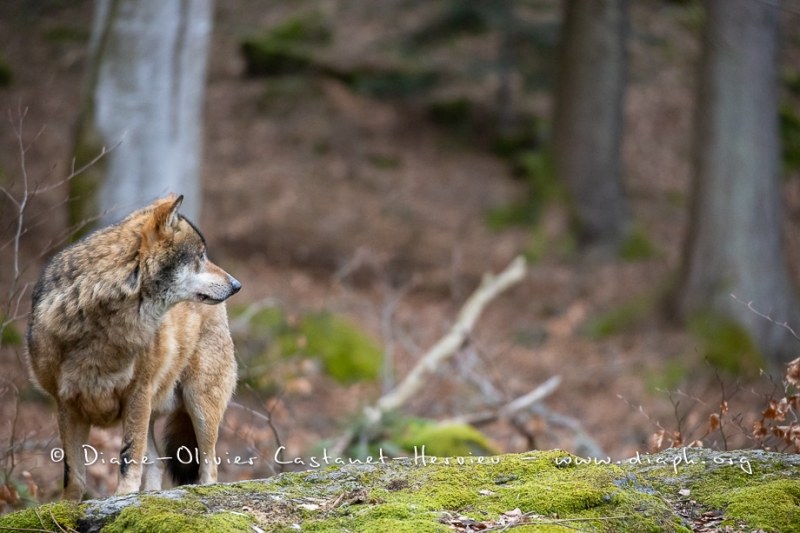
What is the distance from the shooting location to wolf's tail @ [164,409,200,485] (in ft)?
20.5

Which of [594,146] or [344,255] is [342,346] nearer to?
[344,255]

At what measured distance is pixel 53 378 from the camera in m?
5.50

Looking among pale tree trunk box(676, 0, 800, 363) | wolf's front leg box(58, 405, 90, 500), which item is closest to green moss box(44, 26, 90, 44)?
pale tree trunk box(676, 0, 800, 363)

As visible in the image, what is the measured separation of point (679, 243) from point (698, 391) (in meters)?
6.64

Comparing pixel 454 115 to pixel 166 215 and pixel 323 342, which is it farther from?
pixel 166 215

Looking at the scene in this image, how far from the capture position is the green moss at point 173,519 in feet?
13.5

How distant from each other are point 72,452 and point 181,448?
926 mm

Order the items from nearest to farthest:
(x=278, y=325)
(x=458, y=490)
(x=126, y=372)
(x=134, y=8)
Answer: (x=458, y=490) < (x=126, y=372) < (x=134, y=8) < (x=278, y=325)

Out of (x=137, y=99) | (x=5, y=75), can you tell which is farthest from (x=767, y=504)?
(x=5, y=75)

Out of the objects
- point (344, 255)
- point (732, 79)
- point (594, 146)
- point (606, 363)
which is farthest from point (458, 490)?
point (594, 146)

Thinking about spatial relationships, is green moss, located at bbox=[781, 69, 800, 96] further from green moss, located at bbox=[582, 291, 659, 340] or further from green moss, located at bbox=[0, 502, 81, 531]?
green moss, located at bbox=[0, 502, 81, 531]

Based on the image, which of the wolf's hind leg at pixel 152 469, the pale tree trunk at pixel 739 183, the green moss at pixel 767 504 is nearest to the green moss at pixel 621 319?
the pale tree trunk at pixel 739 183

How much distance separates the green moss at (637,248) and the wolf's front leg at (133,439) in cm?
1525

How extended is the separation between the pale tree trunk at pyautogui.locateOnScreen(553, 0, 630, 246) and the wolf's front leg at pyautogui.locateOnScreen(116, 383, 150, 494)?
50.0 feet
